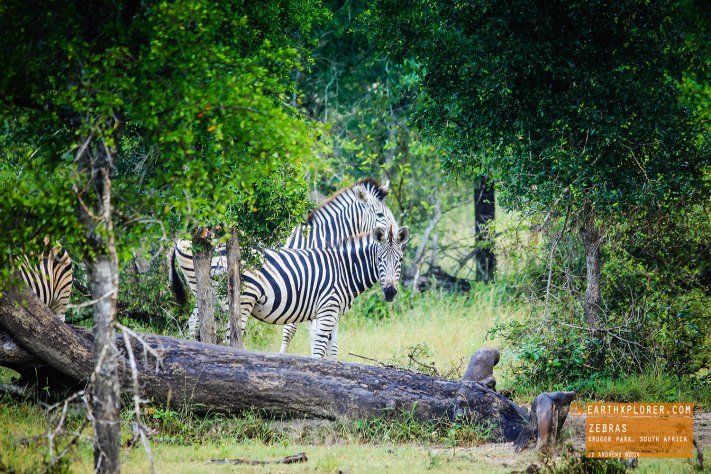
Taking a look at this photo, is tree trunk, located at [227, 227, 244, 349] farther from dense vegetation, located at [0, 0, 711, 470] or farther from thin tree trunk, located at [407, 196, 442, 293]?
thin tree trunk, located at [407, 196, 442, 293]

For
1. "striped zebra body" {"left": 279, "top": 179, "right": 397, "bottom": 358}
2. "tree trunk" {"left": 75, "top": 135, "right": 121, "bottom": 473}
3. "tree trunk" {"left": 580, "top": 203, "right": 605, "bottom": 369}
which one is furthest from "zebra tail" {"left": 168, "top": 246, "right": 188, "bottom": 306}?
"tree trunk" {"left": 580, "top": 203, "right": 605, "bottom": 369}

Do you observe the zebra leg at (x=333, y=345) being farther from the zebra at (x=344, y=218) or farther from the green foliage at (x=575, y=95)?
the green foliage at (x=575, y=95)

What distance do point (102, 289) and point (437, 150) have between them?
19.1 feet

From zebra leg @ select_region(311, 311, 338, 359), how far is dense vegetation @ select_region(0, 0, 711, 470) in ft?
4.58

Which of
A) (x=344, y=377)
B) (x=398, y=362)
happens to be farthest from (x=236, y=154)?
(x=398, y=362)

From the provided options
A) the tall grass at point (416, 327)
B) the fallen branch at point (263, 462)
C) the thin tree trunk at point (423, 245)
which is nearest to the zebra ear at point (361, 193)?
the tall grass at point (416, 327)

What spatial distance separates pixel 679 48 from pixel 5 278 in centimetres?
771

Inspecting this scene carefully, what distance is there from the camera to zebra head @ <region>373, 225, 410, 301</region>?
11.7 m

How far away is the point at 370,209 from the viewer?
1233 cm

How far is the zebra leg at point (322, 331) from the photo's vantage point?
11.2 metres

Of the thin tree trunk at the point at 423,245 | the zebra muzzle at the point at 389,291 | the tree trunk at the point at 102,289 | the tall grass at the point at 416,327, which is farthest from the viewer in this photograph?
the thin tree trunk at the point at 423,245

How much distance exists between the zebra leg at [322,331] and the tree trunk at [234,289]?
161 cm

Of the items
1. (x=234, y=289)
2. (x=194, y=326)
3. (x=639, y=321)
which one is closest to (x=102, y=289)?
(x=234, y=289)

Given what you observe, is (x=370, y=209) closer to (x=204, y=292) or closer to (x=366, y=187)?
(x=366, y=187)
